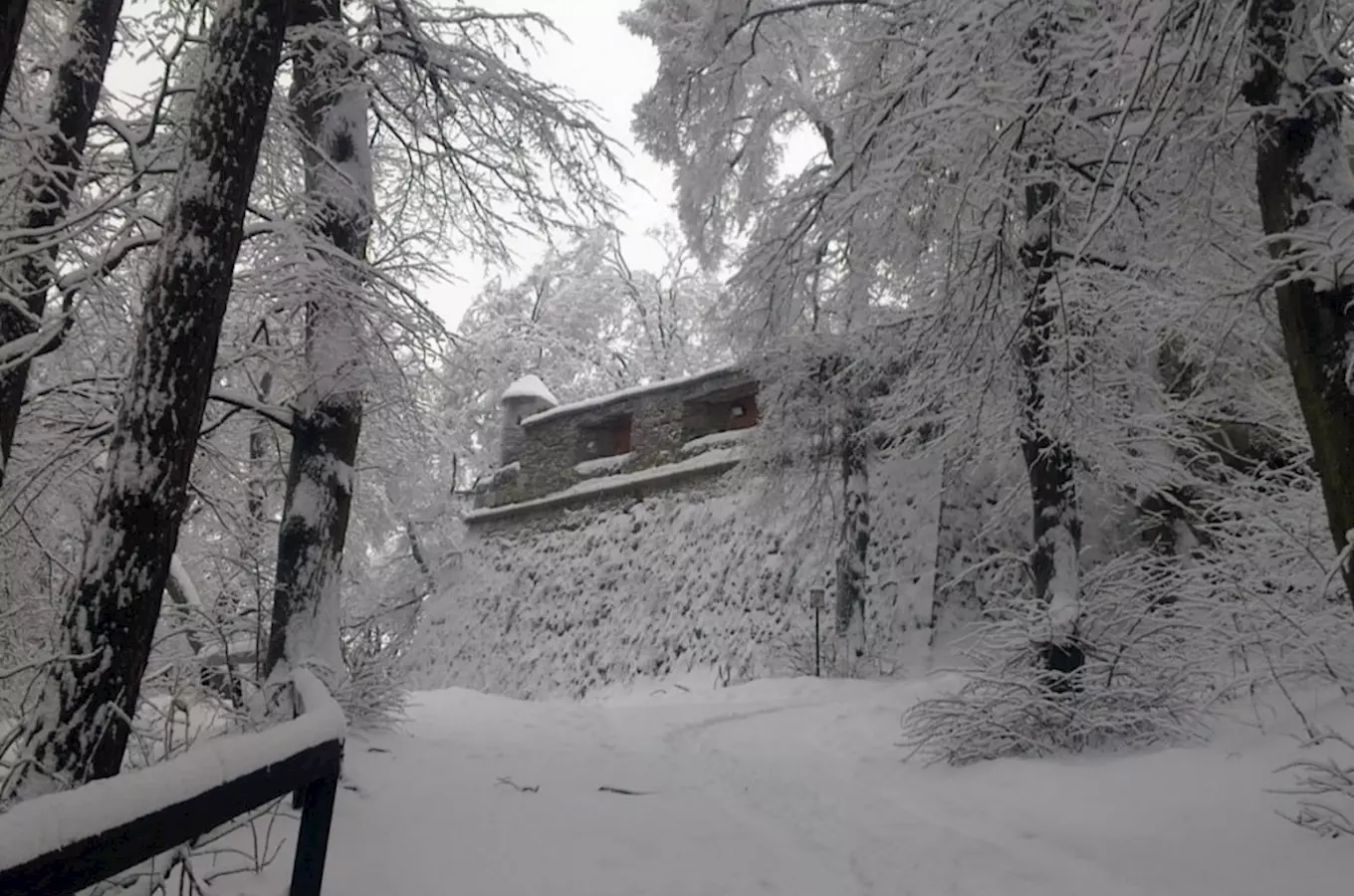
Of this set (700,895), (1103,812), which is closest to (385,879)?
(700,895)

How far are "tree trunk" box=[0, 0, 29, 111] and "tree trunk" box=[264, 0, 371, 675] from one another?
6.98 feet

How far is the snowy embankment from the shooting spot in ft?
33.7

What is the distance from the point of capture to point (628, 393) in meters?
14.7

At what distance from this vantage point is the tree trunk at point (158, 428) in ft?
10.0

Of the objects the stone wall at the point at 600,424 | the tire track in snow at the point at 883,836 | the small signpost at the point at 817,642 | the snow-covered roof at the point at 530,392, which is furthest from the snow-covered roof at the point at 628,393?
the tire track in snow at the point at 883,836

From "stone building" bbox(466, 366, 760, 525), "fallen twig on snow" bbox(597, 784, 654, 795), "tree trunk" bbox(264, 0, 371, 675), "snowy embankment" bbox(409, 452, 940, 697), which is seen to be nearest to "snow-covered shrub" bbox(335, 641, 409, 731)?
"tree trunk" bbox(264, 0, 371, 675)

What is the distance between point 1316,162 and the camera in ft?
9.75

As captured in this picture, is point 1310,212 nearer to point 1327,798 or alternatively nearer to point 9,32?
point 1327,798

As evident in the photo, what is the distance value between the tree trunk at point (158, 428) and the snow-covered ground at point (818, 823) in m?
0.89

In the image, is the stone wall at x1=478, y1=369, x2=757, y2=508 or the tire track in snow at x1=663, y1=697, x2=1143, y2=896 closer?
the tire track in snow at x1=663, y1=697, x2=1143, y2=896

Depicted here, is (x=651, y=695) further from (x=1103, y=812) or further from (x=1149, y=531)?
(x=1103, y=812)

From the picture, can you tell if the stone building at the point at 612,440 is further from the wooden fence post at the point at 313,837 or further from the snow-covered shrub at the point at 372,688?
the wooden fence post at the point at 313,837

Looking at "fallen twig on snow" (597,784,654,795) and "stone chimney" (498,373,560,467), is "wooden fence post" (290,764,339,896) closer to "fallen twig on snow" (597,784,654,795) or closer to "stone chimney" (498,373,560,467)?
"fallen twig on snow" (597,784,654,795)

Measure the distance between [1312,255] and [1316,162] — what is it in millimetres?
376
